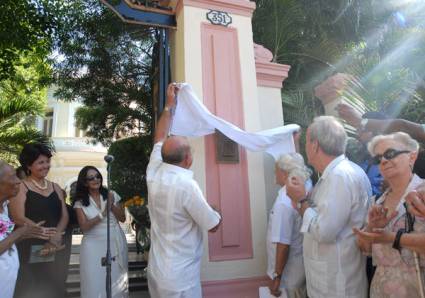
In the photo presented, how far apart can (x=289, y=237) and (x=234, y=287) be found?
0.79m

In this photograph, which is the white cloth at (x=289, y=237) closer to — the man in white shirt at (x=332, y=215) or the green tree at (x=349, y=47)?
the man in white shirt at (x=332, y=215)

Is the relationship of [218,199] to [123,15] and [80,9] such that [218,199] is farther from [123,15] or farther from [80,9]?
[80,9]

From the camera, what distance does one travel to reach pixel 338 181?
2.30m

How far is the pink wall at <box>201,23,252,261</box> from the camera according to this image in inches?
135

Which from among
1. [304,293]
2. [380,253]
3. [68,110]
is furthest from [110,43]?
[68,110]

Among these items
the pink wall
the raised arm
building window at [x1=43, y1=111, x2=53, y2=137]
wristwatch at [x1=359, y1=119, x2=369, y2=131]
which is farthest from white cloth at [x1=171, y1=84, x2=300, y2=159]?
building window at [x1=43, y1=111, x2=53, y2=137]

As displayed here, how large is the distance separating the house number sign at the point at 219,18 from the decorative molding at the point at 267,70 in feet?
1.81

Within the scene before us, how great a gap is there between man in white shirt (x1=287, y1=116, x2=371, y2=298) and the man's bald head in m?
0.81

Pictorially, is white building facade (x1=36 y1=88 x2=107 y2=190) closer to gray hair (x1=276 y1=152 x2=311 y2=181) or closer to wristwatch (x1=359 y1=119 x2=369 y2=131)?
wristwatch (x1=359 y1=119 x2=369 y2=131)

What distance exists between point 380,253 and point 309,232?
41cm

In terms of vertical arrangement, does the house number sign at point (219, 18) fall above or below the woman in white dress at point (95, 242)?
above

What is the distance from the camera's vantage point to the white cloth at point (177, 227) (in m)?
2.57

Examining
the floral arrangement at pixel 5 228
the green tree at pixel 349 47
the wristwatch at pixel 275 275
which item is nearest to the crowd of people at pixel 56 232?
the floral arrangement at pixel 5 228

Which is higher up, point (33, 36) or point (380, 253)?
point (33, 36)
